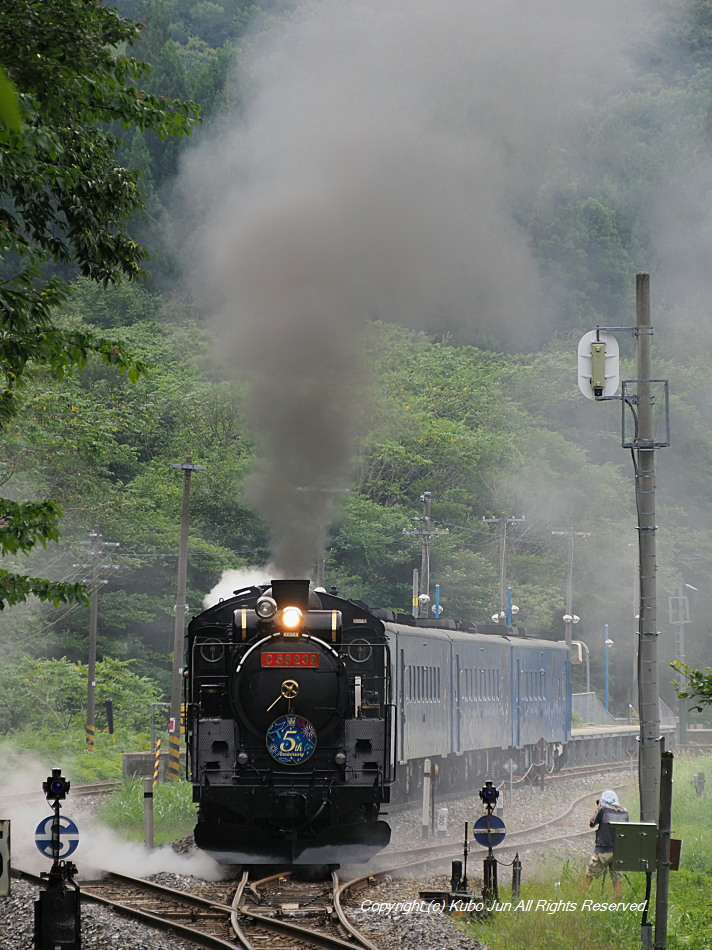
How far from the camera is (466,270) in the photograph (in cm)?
2330

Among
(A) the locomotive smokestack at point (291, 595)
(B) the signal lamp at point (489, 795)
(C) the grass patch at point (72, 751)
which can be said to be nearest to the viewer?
(B) the signal lamp at point (489, 795)

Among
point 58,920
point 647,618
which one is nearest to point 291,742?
point 58,920

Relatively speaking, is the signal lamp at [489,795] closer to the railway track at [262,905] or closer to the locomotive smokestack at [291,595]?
the railway track at [262,905]

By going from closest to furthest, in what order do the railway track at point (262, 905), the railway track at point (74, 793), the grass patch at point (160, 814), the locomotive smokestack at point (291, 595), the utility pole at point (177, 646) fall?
the railway track at point (262, 905), the locomotive smokestack at point (291, 595), the grass patch at point (160, 814), the railway track at point (74, 793), the utility pole at point (177, 646)

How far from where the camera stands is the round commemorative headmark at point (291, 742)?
13969 millimetres

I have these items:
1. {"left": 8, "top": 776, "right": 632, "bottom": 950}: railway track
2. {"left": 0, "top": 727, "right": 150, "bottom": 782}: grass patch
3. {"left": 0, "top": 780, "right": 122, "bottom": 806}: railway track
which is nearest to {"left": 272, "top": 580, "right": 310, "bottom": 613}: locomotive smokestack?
{"left": 8, "top": 776, "right": 632, "bottom": 950}: railway track

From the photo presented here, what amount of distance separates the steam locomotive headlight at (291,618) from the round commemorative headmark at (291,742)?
0.99 meters

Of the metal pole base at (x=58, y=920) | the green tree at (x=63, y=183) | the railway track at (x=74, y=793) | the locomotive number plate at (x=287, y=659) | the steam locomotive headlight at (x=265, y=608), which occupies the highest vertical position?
the green tree at (x=63, y=183)

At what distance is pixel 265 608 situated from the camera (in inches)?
552

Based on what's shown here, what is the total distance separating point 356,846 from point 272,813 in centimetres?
111

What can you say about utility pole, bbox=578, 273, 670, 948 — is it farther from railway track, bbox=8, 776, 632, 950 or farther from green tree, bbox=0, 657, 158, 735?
green tree, bbox=0, 657, 158, 735

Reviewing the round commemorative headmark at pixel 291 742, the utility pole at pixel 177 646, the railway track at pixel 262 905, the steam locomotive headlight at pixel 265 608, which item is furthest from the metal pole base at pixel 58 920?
the utility pole at pixel 177 646

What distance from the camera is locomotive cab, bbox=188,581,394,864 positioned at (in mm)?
13969

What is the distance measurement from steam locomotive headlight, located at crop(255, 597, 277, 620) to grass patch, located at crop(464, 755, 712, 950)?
3.69 metres
